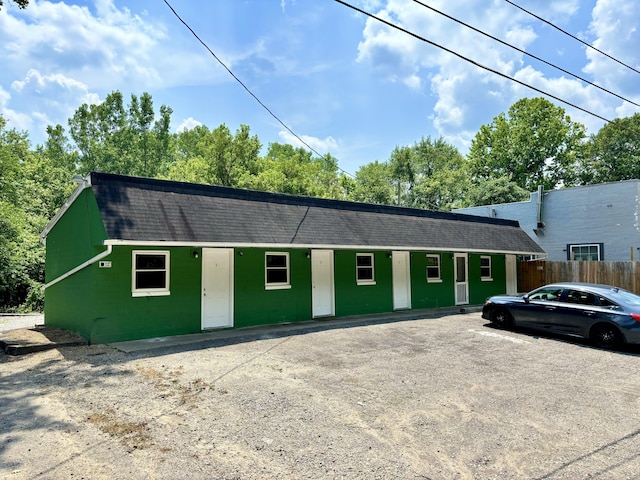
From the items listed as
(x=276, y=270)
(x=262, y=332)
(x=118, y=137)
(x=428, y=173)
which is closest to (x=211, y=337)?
(x=262, y=332)

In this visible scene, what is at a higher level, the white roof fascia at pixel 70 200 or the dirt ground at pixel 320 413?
the white roof fascia at pixel 70 200

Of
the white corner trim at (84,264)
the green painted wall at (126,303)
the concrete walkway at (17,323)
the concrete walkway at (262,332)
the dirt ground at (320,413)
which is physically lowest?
the concrete walkway at (17,323)

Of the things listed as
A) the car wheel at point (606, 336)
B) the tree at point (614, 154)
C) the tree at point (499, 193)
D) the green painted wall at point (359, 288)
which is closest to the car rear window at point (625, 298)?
the car wheel at point (606, 336)

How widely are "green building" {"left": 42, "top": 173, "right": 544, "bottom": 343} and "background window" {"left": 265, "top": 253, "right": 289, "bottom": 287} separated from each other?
0.11 feet

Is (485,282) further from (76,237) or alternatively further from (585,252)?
(76,237)

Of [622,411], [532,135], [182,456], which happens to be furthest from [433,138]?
[182,456]

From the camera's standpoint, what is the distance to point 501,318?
37.4ft

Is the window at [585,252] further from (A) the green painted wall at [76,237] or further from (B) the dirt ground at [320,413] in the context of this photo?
(A) the green painted wall at [76,237]

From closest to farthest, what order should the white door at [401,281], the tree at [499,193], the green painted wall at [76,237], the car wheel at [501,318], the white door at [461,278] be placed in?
1. the green painted wall at [76,237]
2. the car wheel at [501,318]
3. the white door at [401,281]
4. the white door at [461,278]
5. the tree at [499,193]

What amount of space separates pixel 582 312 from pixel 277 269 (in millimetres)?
8065

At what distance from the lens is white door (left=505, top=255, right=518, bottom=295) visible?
1876 cm

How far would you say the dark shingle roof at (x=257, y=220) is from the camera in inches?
374

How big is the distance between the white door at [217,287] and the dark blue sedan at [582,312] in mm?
7757

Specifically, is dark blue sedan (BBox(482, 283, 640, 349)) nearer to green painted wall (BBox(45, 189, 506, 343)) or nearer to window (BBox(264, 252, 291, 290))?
green painted wall (BBox(45, 189, 506, 343))
